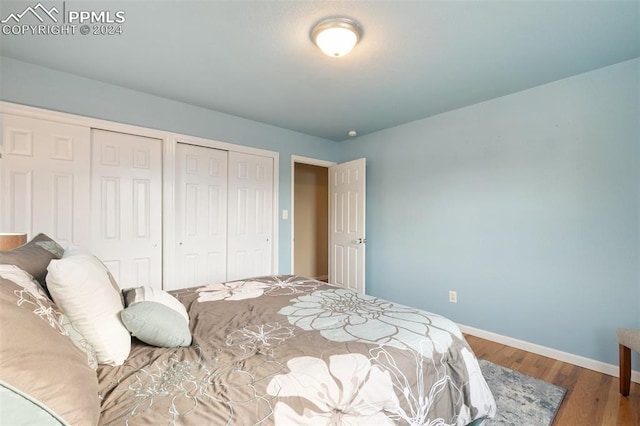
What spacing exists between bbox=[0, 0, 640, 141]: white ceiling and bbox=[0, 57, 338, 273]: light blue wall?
5.0 inches

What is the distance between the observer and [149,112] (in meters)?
2.77

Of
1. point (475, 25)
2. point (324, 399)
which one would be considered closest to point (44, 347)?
point (324, 399)

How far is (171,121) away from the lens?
2.90m

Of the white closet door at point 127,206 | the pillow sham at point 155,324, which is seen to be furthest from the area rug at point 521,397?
the white closet door at point 127,206

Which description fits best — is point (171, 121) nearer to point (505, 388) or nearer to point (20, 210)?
point (20, 210)

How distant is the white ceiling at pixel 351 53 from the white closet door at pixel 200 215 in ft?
2.07

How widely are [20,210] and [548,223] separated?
435 centimetres

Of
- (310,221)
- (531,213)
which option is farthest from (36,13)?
(310,221)

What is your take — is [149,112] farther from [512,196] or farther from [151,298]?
[512,196]

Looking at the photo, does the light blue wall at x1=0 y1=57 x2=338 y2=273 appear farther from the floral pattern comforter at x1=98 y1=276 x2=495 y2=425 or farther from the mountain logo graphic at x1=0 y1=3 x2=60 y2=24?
the floral pattern comforter at x1=98 y1=276 x2=495 y2=425

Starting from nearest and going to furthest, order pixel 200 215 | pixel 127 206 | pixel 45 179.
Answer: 1. pixel 45 179
2. pixel 127 206
3. pixel 200 215

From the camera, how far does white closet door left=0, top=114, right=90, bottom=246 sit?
2.15 meters

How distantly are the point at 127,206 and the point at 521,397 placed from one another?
3.52 meters

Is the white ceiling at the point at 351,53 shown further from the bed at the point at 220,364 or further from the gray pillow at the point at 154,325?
the gray pillow at the point at 154,325
